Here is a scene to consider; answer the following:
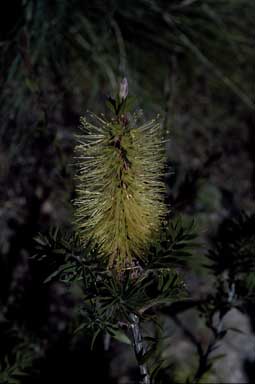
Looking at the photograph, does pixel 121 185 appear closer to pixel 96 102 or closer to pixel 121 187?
pixel 121 187

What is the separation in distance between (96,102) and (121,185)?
7.25 feet

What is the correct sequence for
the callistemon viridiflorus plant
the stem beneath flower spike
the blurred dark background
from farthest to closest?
the blurred dark background → the stem beneath flower spike → the callistemon viridiflorus plant

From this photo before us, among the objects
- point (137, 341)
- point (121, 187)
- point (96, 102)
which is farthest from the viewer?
point (96, 102)

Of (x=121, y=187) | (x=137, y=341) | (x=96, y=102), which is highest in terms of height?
(x=96, y=102)

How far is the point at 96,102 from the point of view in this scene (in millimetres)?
2924

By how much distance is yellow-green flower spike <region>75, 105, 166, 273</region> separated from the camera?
30.0 inches

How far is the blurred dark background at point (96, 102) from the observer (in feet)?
6.37

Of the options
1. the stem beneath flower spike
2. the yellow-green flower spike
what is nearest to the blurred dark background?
the stem beneath flower spike

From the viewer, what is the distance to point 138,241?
2.72ft

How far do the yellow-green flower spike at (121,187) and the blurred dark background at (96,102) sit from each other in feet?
2.42

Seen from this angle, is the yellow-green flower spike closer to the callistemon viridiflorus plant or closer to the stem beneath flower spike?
the callistemon viridiflorus plant

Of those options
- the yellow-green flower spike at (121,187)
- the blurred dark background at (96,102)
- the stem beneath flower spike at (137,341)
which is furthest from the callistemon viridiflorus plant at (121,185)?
the blurred dark background at (96,102)

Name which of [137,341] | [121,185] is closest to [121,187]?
[121,185]

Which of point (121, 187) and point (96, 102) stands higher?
point (96, 102)
